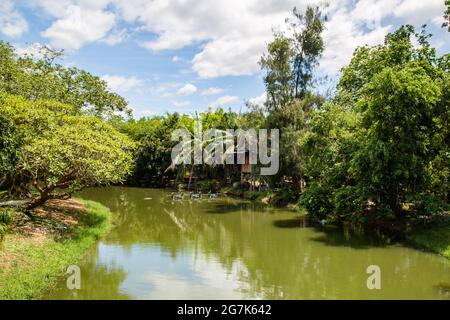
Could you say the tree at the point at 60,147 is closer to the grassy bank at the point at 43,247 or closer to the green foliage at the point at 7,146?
the grassy bank at the point at 43,247

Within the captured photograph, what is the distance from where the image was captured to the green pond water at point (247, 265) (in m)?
10.6

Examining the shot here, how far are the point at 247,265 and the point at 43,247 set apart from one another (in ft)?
21.7

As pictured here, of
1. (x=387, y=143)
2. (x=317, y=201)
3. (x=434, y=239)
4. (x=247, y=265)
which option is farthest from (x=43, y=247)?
(x=434, y=239)

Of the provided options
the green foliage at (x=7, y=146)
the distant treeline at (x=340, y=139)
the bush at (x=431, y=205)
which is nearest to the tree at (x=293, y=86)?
the distant treeline at (x=340, y=139)

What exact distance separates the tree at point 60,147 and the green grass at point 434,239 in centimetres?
1203

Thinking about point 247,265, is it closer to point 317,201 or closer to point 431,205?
point 317,201

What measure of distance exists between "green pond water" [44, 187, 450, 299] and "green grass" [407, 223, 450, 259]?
1.56 ft

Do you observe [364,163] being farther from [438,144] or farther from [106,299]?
[106,299]

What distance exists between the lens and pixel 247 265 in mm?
13367
